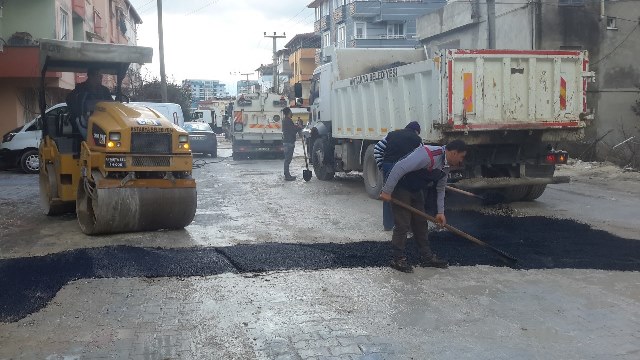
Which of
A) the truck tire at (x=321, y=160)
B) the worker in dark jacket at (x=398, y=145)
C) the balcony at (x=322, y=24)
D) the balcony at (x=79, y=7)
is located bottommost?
the truck tire at (x=321, y=160)

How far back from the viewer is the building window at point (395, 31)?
53.3 metres

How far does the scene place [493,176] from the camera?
35.2 ft

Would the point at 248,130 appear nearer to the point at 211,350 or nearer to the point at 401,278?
the point at 401,278

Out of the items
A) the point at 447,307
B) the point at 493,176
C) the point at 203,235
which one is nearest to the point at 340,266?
the point at 447,307

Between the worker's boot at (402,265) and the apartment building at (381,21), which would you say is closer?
the worker's boot at (402,265)

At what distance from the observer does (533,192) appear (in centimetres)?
1148

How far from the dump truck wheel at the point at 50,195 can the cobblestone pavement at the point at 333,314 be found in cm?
163

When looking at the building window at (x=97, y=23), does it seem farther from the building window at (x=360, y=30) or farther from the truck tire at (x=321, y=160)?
the building window at (x=360, y=30)

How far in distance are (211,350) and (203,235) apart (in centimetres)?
420

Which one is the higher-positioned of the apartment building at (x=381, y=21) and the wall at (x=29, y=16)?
the apartment building at (x=381, y=21)

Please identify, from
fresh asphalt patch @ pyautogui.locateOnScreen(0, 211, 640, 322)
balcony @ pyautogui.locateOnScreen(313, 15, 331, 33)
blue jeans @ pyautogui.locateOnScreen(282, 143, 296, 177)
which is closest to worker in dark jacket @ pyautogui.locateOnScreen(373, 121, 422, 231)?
fresh asphalt patch @ pyautogui.locateOnScreen(0, 211, 640, 322)

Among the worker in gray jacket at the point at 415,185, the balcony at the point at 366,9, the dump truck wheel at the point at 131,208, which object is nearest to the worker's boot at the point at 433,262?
the worker in gray jacket at the point at 415,185

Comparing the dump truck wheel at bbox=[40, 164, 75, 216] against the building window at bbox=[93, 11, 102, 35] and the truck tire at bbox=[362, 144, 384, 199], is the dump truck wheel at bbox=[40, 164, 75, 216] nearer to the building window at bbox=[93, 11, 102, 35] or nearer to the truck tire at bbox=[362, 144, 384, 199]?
the truck tire at bbox=[362, 144, 384, 199]

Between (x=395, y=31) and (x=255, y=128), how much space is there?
104 ft
